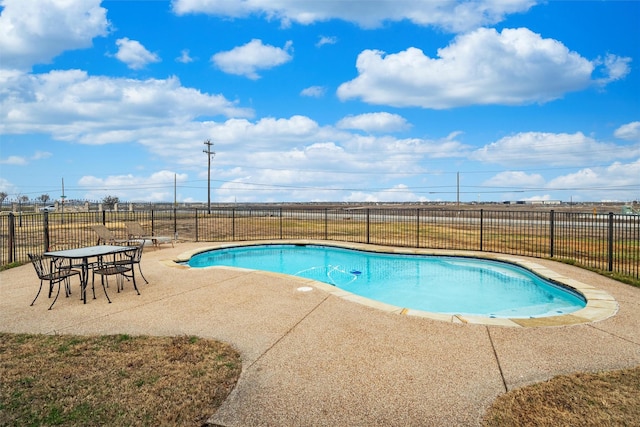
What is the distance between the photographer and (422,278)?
1052 centimetres

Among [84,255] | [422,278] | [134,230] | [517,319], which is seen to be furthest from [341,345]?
[134,230]

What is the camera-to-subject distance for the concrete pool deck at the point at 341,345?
10.3 feet

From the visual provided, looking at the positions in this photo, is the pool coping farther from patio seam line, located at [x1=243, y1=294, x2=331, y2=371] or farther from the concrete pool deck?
patio seam line, located at [x1=243, y1=294, x2=331, y2=371]

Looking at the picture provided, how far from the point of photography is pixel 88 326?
520 centimetres

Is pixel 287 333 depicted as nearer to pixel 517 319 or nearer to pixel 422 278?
pixel 517 319

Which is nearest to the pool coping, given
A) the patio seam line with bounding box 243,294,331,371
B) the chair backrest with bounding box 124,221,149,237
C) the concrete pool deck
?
the concrete pool deck

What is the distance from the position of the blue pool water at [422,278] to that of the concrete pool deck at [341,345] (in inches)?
55.2

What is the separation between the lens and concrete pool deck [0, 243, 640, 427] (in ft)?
10.3

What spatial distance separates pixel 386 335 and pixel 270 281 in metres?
3.67

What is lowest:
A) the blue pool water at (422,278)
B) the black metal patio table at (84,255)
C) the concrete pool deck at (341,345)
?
the blue pool water at (422,278)

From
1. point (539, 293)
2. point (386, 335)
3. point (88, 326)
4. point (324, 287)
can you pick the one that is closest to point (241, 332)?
point (386, 335)

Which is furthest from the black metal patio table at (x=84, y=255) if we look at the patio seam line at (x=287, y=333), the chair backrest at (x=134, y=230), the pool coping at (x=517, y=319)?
the chair backrest at (x=134, y=230)

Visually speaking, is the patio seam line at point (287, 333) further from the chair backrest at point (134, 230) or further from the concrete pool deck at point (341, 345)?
the chair backrest at point (134, 230)

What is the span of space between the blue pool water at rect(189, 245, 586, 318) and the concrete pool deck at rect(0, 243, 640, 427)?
140 centimetres
